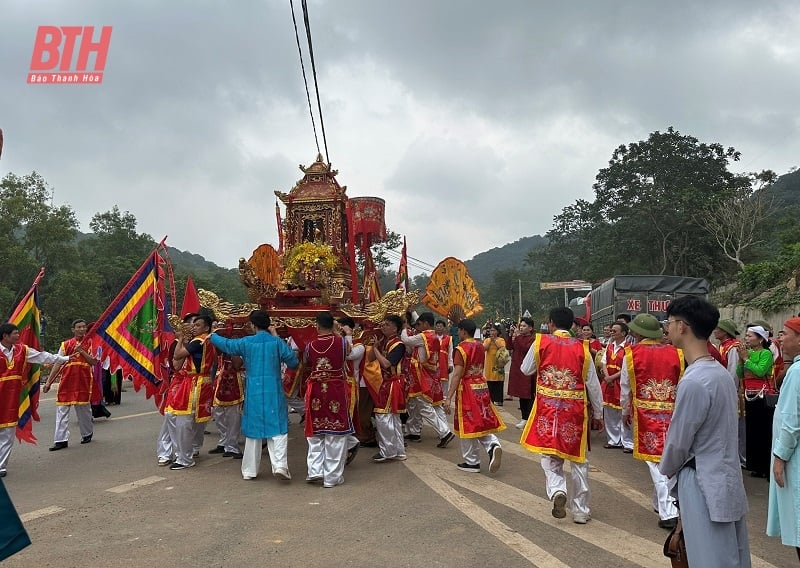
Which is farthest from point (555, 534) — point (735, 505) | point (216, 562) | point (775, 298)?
point (775, 298)

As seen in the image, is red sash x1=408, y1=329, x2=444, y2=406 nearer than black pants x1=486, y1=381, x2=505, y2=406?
Yes

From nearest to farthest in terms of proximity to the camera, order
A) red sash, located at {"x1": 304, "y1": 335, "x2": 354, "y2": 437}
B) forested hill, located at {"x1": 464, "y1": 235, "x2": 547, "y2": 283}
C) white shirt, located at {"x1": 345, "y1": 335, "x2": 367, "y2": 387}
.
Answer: red sash, located at {"x1": 304, "y1": 335, "x2": 354, "y2": 437}
white shirt, located at {"x1": 345, "y1": 335, "x2": 367, "y2": 387}
forested hill, located at {"x1": 464, "y1": 235, "x2": 547, "y2": 283}

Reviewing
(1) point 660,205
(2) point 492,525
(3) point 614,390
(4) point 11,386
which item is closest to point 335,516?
(2) point 492,525

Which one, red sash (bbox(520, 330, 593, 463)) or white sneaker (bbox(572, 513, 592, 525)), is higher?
red sash (bbox(520, 330, 593, 463))

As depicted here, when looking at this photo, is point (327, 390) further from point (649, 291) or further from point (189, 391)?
point (649, 291)

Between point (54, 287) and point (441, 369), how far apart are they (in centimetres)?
2294

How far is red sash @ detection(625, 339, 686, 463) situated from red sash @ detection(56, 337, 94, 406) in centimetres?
701

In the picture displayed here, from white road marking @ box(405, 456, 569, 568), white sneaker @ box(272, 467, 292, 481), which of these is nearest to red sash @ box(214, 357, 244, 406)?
white sneaker @ box(272, 467, 292, 481)

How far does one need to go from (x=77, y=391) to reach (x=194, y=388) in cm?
250

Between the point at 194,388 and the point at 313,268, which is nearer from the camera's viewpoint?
the point at 194,388

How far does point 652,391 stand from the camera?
4.79 m

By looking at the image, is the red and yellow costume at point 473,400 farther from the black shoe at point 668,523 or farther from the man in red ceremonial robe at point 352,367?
the black shoe at point 668,523

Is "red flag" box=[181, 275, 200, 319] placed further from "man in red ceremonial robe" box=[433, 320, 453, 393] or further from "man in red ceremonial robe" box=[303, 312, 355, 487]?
"man in red ceremonial robe" box=[303, 312, 355, 487]

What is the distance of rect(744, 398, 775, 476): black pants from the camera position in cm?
577
